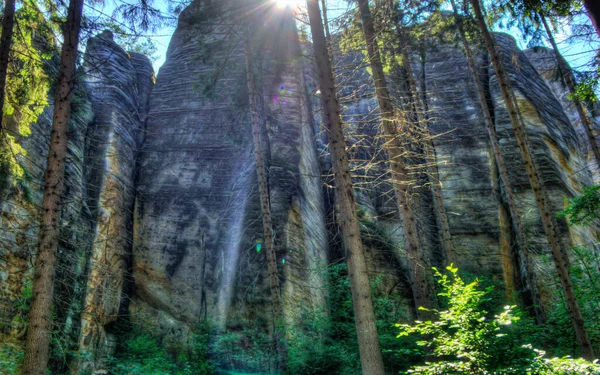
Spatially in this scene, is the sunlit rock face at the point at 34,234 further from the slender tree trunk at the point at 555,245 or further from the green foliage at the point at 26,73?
the slender tree trunk at the point at 555,245

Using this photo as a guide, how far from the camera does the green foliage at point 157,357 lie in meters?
11.6

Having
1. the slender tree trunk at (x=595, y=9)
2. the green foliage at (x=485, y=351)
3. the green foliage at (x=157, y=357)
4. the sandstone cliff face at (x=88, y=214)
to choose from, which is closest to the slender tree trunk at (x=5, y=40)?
the sandstone cliff face at (x=88, y=214)

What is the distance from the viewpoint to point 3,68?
8.09m

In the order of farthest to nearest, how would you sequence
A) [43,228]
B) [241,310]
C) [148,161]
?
[148,161] → [241,310] → [43,228]

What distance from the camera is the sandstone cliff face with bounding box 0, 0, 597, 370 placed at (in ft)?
42.2

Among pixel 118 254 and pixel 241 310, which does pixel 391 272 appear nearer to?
pixel 241 310

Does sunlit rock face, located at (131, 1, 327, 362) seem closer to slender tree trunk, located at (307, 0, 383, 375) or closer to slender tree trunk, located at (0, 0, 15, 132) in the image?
slender tree trunk, located at (307, 0, 383, 375)

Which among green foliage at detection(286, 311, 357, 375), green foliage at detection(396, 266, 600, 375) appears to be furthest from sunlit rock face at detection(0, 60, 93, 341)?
green foliage at detection(396, 266, 600, 375)

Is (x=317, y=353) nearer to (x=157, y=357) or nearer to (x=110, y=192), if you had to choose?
(x=157, y=357)

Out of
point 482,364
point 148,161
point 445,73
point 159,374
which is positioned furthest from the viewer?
point 445,73

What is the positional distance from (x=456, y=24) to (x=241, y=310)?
1166cm

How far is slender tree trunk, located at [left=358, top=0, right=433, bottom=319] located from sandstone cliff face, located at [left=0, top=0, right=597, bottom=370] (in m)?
0.50

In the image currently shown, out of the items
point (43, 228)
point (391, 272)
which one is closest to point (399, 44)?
point (391, 272)

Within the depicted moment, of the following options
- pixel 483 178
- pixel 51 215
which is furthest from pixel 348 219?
pixel 483 178
